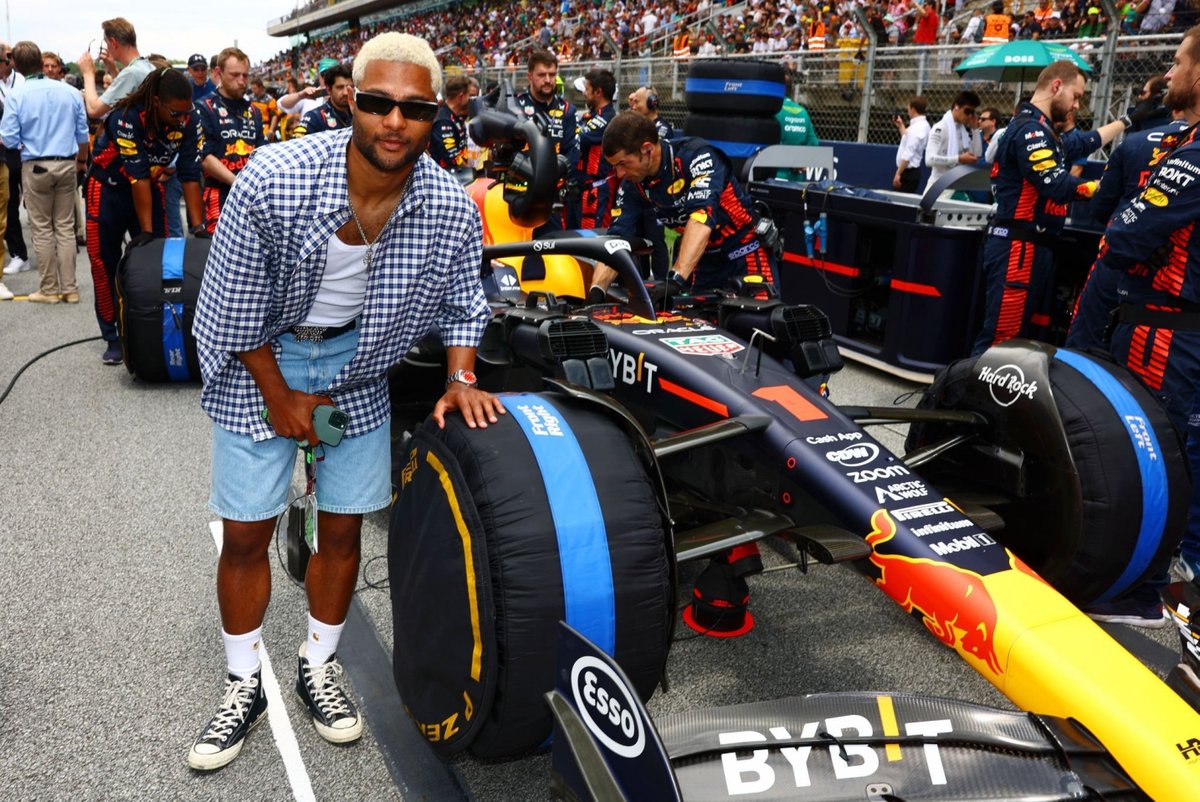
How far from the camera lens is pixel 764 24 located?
16688 mm

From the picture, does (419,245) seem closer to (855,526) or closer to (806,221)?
(855,526)

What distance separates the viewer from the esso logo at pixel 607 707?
4.48 feet

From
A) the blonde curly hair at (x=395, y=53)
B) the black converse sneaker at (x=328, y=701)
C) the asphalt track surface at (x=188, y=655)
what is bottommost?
the asphalt track surface at (x=188, y=655)

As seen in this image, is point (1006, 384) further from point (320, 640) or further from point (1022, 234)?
point (1022, 234)

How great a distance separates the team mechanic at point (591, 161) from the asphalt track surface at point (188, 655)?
4.50 metres

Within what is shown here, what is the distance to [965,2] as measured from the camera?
1289 centimetres

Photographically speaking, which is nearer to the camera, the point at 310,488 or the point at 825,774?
the point at 825,774

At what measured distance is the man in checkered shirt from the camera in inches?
80.3

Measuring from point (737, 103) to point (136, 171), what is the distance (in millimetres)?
4174

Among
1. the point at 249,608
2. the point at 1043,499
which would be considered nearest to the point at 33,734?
the point at 249,608

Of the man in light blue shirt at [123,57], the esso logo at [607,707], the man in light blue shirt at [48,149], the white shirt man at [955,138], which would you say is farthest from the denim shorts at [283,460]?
the white shirt man at [955,138]

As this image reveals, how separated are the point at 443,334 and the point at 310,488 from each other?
579 mm

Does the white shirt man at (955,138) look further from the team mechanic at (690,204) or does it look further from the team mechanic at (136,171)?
the team mechanic at (136,171)

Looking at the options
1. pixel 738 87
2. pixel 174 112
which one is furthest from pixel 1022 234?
pixel 174 112
